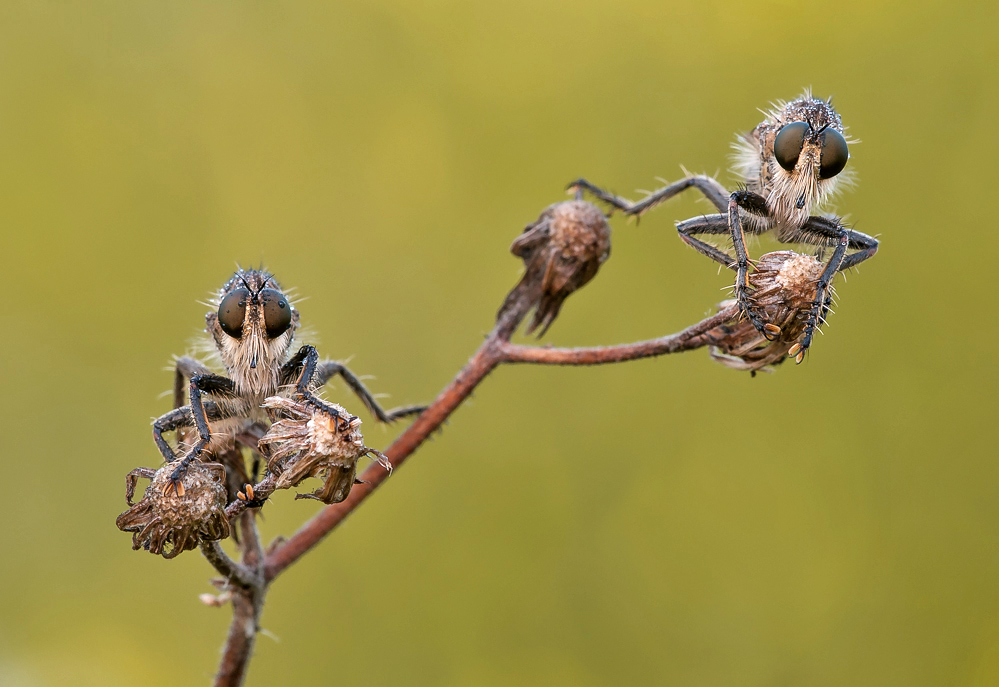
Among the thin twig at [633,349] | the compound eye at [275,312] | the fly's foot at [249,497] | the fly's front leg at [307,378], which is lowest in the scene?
the fly's foot at [249,497]

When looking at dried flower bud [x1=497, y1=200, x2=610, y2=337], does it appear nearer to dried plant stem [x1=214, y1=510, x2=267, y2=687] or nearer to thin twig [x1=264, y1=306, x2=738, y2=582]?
thin twig [x1=264, y1=306, x2=738, y2=582]

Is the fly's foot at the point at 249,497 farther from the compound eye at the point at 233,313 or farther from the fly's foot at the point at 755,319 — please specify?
the fly's foot at the point at 755,319

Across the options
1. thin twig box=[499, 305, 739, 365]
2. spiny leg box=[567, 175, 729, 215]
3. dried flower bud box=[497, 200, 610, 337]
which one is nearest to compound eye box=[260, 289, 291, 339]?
thin twig box=[499, 305, 739, 365]

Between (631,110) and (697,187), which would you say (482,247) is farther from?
(697,187)

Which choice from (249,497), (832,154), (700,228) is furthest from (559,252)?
(249,497)

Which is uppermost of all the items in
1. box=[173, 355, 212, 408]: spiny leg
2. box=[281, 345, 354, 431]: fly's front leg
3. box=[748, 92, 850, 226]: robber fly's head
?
box=[748, 92, 850, 226]: robber fly's head

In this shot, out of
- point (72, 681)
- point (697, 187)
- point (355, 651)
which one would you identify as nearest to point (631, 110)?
point (697, 187)

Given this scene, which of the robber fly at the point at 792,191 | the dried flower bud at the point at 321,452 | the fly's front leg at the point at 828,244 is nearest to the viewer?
the dried flower bud at the point at 321,452

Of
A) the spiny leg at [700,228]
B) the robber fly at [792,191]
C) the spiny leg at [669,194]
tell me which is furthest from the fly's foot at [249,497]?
the spiny leg at [669,194]
